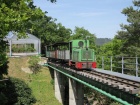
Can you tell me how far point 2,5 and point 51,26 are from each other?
56586 mm

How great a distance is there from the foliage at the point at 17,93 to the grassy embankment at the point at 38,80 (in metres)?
1.90

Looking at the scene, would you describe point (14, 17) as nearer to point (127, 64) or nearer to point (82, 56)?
point (82, 56)

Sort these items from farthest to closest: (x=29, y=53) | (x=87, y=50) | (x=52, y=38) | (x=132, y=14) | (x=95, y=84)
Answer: (x=52, y=38)
(x=29, y=53)
(x=132, y=14)
(x=87, y=50)
(x=95, y=84)

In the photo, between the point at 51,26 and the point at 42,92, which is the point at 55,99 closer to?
the point at 42,92

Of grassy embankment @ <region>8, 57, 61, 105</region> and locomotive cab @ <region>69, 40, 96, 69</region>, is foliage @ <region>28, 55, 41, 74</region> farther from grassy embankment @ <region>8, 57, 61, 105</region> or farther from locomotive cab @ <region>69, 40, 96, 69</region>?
locomotive cab @ <region>69, 40, 96, 69</region>

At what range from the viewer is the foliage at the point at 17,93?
2822 centimetres

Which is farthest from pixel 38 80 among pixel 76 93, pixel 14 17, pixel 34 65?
pixel 14 17

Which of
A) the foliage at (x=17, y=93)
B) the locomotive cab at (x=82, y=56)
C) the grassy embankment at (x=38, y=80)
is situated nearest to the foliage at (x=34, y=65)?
the grassy embankment at (x=38, y=80)

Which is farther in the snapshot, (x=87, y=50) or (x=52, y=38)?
(x=52, y=38)

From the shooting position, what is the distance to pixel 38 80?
125 feet

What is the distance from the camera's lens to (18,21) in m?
8.52

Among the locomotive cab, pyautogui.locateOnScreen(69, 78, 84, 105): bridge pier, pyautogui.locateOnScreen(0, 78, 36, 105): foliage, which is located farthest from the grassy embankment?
the locomotive cab

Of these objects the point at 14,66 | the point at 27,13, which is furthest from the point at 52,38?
the point at 27,13

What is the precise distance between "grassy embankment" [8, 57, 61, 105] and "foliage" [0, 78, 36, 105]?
1.90 metres
